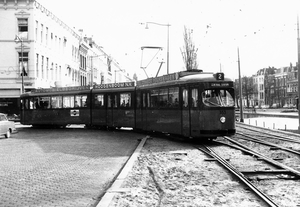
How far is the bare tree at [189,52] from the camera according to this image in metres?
38.5

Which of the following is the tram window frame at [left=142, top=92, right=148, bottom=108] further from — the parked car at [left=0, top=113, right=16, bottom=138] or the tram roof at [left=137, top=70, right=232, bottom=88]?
the parked car at [left=0, top=113, right=16, bottom=138]

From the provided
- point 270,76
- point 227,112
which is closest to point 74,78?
point 227,112

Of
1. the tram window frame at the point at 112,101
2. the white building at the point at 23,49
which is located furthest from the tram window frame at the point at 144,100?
the white building at the point at 23,49

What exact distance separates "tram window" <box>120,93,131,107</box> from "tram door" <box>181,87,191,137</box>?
6570 mm

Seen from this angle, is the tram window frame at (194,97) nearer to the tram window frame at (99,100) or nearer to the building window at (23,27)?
the tram window frame at (99,100)

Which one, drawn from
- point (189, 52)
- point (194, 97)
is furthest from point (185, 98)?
point (189, 52)

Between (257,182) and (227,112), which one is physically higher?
(227,112)

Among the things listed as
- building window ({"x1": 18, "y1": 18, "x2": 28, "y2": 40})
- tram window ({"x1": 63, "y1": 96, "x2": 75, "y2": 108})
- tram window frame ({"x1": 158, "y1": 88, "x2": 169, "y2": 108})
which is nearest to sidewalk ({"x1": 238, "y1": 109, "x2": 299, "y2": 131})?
tram window frame ({"x1": 158, "y1": 88, "x2": 169, "y2": 108})

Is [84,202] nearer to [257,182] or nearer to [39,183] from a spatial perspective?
[39,183]

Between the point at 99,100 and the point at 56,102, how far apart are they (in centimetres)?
406

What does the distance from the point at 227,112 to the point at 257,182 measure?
7.05 m

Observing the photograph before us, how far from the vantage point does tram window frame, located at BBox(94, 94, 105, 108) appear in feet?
78.7

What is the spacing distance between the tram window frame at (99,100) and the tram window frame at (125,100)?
1971mm

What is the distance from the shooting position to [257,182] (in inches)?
305
